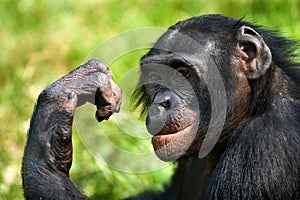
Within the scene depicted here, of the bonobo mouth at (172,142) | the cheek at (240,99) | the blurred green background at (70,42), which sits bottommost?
the bonobo mouth at (172,142)

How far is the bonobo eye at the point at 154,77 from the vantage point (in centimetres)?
620

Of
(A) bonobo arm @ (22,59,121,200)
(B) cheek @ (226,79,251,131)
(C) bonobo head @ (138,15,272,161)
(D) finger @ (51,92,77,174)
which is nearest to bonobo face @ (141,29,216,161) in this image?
(C) bonobo head @ (138,15,272,161)

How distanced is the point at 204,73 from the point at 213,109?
9.9 inches

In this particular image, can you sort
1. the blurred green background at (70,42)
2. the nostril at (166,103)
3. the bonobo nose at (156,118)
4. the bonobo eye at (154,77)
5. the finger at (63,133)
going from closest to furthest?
the finger at (63,133) → the bonobo nose at (156,118) → the nostril at (166,103) → the bonobo eye at (154,77) → the blurred green background at (70,42)

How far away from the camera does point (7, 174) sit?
310 inches

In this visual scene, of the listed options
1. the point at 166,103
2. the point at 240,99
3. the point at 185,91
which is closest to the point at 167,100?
the point at 166,103

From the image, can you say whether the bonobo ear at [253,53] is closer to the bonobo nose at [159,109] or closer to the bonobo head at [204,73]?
the bonobo head at [204,73]

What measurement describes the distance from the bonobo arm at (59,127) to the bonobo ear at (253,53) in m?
0.92

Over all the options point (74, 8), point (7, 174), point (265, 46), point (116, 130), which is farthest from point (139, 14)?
point (265, 46)

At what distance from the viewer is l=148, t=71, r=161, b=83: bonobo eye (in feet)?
20.3

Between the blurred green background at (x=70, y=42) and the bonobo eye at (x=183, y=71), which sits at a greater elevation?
the blurred green background at (x=70, y=42)

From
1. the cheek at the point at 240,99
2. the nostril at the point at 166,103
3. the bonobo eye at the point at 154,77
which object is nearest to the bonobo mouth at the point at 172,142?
the nostril at the point at 166,103

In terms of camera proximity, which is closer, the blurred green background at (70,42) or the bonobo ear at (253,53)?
the bonobo ear at (253,53)

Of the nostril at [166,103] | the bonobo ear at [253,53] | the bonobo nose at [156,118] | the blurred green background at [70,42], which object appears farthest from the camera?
the blurred green background at [70,42]
